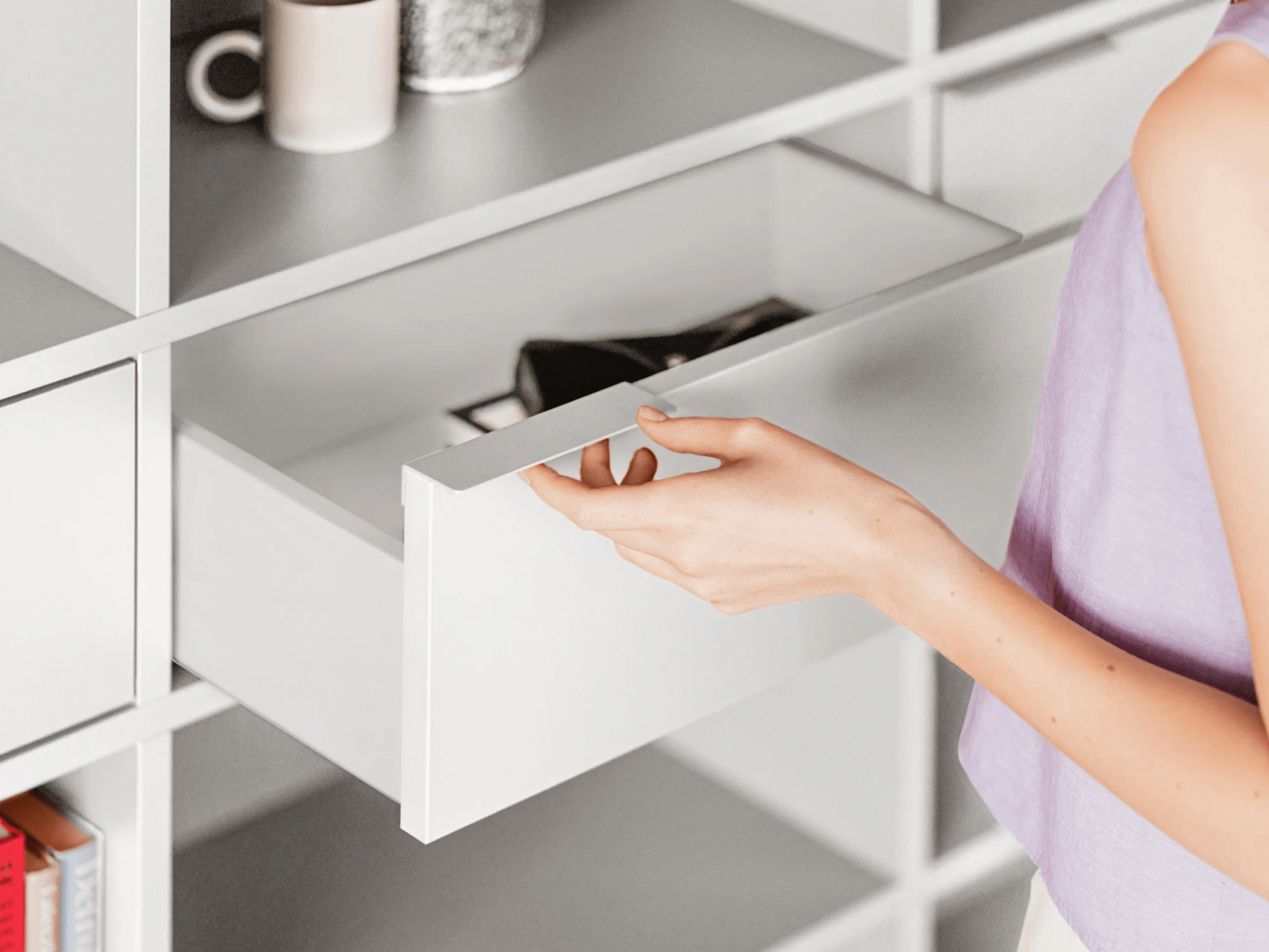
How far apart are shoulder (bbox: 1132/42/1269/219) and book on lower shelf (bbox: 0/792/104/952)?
679 millimetres

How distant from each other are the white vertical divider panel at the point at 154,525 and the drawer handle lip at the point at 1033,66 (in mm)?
682

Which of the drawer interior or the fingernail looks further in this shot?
the drawer interior

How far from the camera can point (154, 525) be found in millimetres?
863

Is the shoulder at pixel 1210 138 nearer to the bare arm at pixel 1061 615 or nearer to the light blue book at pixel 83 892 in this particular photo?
the bare arm at pixel 1061 615

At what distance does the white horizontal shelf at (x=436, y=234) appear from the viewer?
0.77 metres

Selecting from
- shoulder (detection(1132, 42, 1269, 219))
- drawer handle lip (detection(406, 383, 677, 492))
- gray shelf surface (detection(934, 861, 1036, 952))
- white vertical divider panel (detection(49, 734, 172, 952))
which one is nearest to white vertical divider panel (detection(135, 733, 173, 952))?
white vertical divider panel (detection(49, 734, 172, 952))

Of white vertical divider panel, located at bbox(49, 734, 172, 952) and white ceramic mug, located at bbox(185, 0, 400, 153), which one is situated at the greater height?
white ceramic mug, located at bbox(185, 0, 400, 153)

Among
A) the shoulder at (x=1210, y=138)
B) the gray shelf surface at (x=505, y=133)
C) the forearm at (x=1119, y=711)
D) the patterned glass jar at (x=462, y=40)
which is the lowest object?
the forearm at (x=1119, y=711)

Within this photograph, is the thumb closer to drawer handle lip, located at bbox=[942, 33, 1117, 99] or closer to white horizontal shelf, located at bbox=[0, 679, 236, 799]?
white horizontal shelf, located at bbox=[0, 679, 236, 799]

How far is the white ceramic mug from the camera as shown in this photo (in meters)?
0.96

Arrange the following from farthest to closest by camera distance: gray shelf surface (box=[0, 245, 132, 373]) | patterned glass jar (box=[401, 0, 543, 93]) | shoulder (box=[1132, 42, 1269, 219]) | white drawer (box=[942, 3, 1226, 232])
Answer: white drawer (box=[942, 3, 1226, 232]) → patterned glass jar (box=[401, 0, 543, 93]) → gray shelf surface (box=[0, 245, 132, 373]) → shoulder (box=[1132, 42, 1269, 219])

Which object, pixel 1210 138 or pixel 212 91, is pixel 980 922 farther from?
pixel 1210 138

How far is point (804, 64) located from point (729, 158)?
13 cm

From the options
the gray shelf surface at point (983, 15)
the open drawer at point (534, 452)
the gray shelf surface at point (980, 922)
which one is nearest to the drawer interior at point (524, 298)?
the open drawer at point (534, 452)
